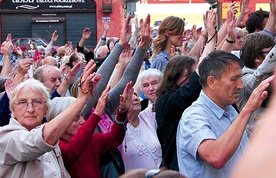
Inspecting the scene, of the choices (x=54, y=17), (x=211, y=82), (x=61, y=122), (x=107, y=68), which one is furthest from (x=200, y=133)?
(x=54, y=17)

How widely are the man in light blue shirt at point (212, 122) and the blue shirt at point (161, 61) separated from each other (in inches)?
109

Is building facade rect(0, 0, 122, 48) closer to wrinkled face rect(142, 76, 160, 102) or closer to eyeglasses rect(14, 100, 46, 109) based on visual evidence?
wrinkled face rect(142, 76, 160, 102)

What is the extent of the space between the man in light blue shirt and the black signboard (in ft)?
104

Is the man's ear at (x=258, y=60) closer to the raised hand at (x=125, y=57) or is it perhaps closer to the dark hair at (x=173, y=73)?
the dark hair at (x=173, y=73)

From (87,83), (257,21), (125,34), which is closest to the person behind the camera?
(87,83)

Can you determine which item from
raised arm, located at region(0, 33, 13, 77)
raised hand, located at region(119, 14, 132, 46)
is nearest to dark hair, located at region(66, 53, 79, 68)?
raised arm, located at region(0, 33, 13, 77)

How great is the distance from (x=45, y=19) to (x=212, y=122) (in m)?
32.8

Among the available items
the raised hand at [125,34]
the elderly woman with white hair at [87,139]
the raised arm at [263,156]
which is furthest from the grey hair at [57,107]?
the raised arm at [263,156]

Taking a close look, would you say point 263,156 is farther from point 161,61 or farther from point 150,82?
point 161,61

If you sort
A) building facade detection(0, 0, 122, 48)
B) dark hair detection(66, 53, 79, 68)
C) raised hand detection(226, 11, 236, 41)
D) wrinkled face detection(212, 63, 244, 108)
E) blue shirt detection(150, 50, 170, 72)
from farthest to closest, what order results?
building facade detection(0, 0, 122, 48) < dark hair detection(66, 53, 79, 68) < blue shirt detection(150, 50, 170, 72) < raised hand detection(226, 11, 236, 41) < wrinkled face detection(212, 63, 244, 108)

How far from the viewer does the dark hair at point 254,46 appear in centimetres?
439

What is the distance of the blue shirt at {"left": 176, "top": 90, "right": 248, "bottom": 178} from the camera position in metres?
2.94

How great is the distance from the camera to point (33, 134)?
115 inches

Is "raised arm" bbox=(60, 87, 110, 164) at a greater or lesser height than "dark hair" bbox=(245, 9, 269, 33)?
A: lesser
